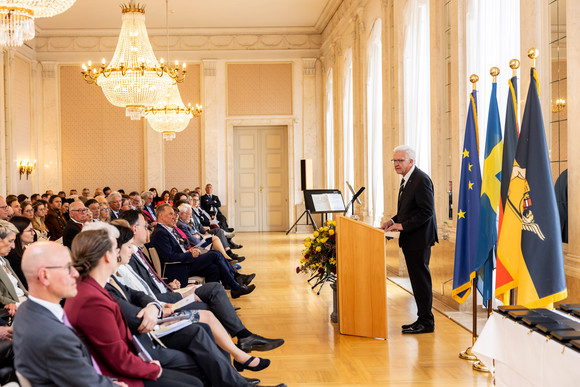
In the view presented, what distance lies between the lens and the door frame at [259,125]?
18062 mm

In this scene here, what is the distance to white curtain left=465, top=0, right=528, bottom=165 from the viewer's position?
6.12 meters

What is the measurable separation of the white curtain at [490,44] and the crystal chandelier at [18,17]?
433 cm

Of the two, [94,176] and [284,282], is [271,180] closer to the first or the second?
[94,176]

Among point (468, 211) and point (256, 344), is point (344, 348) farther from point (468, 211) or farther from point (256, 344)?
point (468, 211)

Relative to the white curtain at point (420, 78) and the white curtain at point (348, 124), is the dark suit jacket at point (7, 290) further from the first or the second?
the white curtain at point (348, 124)

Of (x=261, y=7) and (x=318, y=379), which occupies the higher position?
(x=261, y=7)

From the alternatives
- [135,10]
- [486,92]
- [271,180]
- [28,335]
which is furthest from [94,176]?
[28,335]

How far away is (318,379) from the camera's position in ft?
15.2

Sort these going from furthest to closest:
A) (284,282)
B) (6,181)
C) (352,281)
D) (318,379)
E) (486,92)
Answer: (6,181), (284,282), (486,92), (352,281), (318,379)

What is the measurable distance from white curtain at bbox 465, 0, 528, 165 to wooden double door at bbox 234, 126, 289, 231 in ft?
38.6

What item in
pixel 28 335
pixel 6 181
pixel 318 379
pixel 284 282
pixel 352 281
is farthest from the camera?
pixel 6 181

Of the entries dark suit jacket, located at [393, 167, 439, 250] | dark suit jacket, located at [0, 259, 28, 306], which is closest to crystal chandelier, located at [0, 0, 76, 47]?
dark suit jacket, located at [0, 259, 28, 306]

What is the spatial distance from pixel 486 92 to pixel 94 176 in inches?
527

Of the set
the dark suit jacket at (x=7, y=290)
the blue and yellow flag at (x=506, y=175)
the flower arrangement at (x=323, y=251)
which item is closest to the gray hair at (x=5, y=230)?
the dark suit jacket at (x=7, y=290)
